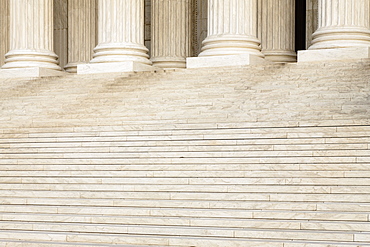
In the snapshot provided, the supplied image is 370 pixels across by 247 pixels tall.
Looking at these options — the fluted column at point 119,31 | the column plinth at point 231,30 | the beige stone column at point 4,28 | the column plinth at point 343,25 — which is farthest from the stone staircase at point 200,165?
the beige stone column at point 4,28

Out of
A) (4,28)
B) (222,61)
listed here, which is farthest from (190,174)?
(4,28)

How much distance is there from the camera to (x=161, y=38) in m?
56.3

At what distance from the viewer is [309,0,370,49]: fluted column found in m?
43.3

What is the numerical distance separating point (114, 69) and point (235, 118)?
54.4ft

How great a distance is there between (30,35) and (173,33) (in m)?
11.4

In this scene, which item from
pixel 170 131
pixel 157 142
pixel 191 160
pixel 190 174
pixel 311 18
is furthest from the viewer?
pixel 311 18

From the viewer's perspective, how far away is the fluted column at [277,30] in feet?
175

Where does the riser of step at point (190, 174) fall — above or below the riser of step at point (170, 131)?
below

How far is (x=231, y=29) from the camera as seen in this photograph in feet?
150

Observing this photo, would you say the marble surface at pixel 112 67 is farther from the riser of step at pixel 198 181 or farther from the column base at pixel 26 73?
the riser of step at pixel 198 181

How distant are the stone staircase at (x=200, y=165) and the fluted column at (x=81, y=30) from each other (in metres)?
19.7

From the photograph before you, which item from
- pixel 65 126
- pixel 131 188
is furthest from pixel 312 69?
pixel 131 188

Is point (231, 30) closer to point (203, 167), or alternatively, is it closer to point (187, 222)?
point (203, 167)

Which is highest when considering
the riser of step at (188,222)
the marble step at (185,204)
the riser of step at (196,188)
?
the riser of step at (196,188)
